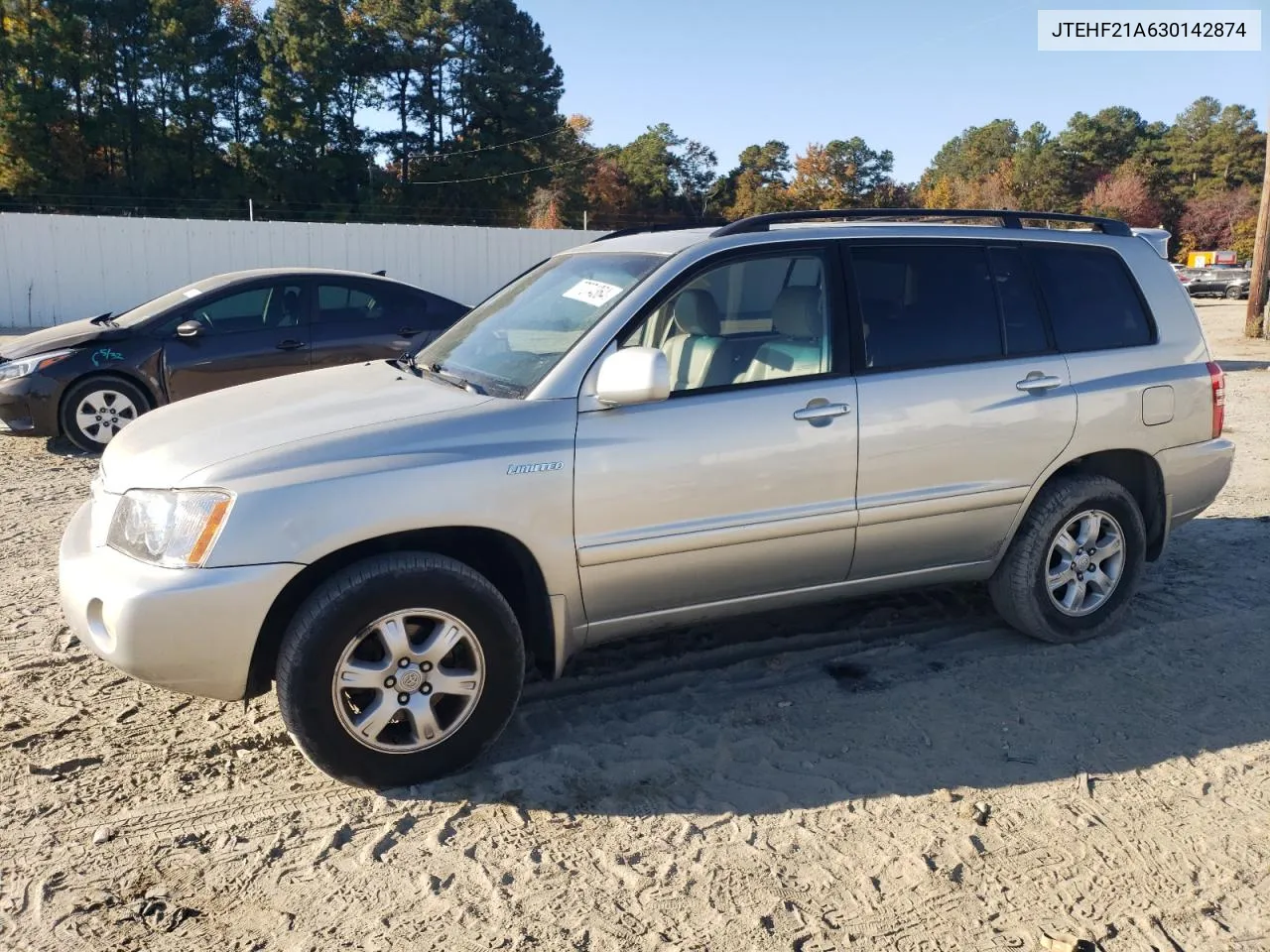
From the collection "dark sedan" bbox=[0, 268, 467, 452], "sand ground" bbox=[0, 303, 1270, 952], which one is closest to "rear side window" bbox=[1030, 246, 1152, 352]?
"sand ground" bbox=[0, 303, 1270, 952]

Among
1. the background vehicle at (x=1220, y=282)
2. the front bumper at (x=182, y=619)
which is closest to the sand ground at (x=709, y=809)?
the front bumper at (x=182, y=619)

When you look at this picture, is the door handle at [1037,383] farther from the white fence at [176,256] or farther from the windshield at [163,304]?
the white fence at [176,256]

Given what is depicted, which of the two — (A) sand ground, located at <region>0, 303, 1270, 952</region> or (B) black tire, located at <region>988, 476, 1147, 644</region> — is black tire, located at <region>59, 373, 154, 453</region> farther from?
(B) black tire, located at <region>988, 476, 1147, 644</region>

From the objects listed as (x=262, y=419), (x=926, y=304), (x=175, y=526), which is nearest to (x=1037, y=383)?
(x=926, y=304)

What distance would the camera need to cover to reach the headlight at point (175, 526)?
313 cm

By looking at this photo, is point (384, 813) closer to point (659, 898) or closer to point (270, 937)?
point (270, 937)

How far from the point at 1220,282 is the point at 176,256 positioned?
38.1 meters

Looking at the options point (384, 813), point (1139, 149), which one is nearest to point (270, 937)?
point (384, 813)

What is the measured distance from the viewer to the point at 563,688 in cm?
420

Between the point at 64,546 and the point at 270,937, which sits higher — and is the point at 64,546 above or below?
above

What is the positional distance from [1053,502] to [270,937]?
353cm

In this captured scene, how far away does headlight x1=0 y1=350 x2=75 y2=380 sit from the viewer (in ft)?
26.4

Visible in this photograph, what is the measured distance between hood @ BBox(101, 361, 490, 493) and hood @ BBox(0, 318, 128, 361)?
15.7 ft

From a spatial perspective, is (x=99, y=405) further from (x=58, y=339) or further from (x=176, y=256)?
(x=176, y=256)
